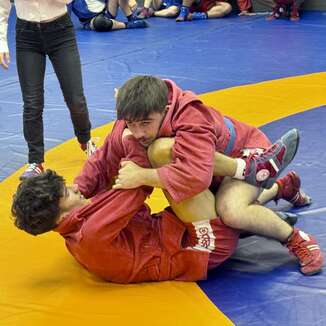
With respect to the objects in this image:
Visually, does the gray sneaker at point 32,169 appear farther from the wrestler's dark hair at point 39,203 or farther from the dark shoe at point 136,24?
the dark shoe at point 136,24

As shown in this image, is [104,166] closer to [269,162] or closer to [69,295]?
[69,295]

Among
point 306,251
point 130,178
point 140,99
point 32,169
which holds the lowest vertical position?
point 32,169

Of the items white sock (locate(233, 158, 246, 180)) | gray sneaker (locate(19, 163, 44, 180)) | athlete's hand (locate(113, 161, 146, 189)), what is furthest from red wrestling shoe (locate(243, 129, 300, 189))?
gray sneaker (locate(19, 163, 44, 180))

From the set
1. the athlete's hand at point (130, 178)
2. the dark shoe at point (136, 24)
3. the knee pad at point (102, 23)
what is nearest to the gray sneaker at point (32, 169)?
the athlete's hand at point (130, 178)

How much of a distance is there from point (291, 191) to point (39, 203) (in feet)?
4.04

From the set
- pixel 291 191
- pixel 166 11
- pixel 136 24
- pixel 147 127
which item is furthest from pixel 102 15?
pixel 147 127

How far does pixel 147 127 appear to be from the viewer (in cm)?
242

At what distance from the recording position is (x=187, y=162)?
93.0 inches

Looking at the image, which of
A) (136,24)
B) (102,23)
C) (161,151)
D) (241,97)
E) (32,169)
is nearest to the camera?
(161,151)

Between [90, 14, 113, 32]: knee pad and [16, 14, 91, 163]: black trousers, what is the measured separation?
172 inches

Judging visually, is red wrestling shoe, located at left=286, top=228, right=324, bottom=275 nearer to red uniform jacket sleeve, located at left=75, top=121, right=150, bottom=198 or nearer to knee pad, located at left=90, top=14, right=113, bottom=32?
red uniform jacket sleeve, located at left=75, top=121, right=150, bottom=198

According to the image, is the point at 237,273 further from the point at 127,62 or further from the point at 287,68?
the point at 127,62

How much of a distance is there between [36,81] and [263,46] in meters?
3.42

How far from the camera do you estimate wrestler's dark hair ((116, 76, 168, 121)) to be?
2332mm
